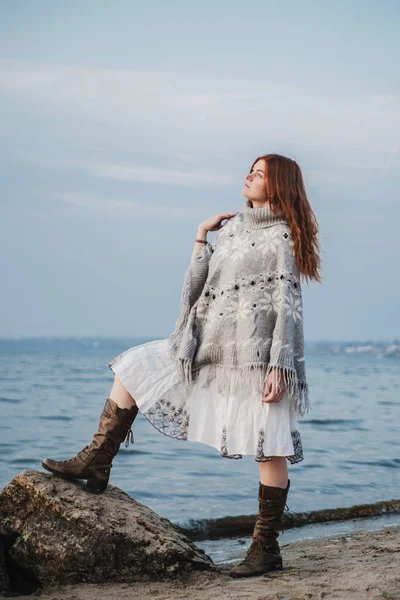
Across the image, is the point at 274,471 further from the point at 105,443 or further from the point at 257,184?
the point at 257,184

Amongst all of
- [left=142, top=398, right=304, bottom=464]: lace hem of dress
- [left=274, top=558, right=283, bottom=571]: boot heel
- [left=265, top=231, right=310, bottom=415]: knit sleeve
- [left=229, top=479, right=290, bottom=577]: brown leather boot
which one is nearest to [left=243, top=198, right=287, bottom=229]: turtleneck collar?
[left=265, top=231, right=310, bottom=415]: knit sleeve

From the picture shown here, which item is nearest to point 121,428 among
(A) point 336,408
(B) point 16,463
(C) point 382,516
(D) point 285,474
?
(D) point 285,474

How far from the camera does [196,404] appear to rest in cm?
424

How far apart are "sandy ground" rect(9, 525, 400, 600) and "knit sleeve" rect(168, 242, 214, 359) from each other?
4.10ft

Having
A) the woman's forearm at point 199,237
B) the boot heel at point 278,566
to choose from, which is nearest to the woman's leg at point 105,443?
the woman's forearm at point 199,237

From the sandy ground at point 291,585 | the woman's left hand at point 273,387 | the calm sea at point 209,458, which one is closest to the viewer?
the sandy ground at point 291,585

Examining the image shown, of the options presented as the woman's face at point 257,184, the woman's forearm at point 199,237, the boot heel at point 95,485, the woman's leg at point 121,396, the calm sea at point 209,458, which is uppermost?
the woman's face at point 257,184

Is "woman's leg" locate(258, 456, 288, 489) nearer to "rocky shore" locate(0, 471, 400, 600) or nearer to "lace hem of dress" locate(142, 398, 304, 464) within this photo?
"lace hem of dress" locate(142, 398, 304, 464)

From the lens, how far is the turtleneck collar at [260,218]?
423 cm

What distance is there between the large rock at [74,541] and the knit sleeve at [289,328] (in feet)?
3.68

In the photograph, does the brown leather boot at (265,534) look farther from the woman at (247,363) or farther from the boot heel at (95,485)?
the boot heel at (95,485)

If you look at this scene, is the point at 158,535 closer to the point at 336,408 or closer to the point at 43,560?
the point at 43,560

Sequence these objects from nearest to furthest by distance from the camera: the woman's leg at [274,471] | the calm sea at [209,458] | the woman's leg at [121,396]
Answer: the woman's leg at [274,471], the woman's leg at [121,396], the calm sea at [209,458]

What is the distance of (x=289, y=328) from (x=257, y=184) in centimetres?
82
